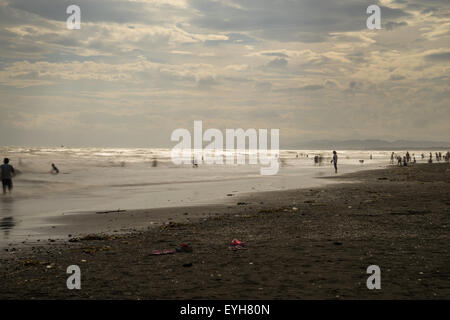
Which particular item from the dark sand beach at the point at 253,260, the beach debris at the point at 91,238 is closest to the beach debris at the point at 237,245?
the dark sand beach at the point at 253,260

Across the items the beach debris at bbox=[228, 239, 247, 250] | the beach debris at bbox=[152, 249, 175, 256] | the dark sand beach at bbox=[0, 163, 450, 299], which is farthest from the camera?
the beach debris at bbox=[228, 239, 247, 250]

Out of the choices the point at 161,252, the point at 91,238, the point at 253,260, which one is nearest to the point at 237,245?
the point at 253,260

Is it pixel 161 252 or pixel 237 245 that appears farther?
pixel 237 245

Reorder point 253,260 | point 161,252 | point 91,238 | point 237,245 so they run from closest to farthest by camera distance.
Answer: point 253,260
point 161,252
point 237,245
point 91,238

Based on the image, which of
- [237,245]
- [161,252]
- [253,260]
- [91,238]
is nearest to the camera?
[253,260]

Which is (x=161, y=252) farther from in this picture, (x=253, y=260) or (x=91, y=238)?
(x=91, y=238)

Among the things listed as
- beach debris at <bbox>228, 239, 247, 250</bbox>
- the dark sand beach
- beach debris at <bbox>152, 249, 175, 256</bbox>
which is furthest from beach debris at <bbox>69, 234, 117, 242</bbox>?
beach debris at <bbox>228, 239, 247, 250</bbox>

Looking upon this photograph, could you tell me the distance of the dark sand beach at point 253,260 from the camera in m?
7.70

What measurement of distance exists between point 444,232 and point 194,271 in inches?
330

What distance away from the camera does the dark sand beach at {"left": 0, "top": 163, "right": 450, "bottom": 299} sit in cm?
770

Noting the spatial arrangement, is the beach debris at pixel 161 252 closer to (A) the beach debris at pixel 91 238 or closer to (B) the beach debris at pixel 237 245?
(B) the beach debris at pixel 237 245

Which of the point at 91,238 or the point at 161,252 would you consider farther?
the point at 91,238

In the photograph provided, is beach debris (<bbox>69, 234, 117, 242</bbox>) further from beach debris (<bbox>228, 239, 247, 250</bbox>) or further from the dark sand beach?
beach debris (<bbox>228, 239, 247, 250</bbox>)

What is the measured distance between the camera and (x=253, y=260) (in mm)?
9969
